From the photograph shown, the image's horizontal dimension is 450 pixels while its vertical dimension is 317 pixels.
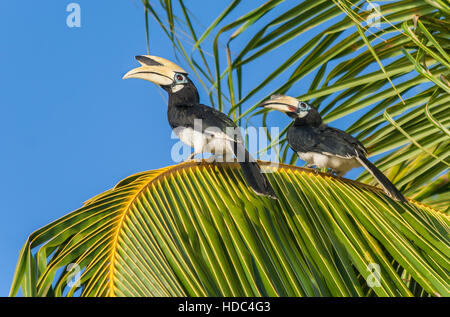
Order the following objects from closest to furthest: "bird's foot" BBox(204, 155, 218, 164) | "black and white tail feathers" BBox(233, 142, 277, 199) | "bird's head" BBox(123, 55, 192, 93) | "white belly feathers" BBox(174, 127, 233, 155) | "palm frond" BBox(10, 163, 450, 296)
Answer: "palm frond" BBox(10, 163, 450, 296) < "black and white tail feathers" BBox(233, 142, 277, 199) < "bird's foot" BBox(204, 155, 218, 164) < "white belly feathers" BBox(174, 127, 233, 155) < "bird's head" BBox(123, 55, 192, 93)

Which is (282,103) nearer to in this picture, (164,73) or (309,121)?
(309,121)

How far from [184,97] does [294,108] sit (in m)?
0.53

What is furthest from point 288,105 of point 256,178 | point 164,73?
point 256,178

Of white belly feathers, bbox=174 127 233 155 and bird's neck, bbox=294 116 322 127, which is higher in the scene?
bird's neck, bbox=294 116 322 127

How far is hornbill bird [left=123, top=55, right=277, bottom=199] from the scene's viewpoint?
204 centimetres

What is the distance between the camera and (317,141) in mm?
2723

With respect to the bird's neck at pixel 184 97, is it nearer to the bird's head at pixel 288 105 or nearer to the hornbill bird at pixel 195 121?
the hornbill bird at pixel 195 121

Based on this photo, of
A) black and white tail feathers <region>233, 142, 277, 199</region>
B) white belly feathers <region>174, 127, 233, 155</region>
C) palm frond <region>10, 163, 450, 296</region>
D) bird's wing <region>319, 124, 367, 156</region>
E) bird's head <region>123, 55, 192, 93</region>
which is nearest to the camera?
palm frond <region>10, 163, 450, 296</region>

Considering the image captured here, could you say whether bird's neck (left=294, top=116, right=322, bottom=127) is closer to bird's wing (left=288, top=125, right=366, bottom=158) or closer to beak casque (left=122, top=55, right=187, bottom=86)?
bird's wing (left=288, top=125, right=366, bottom=158)

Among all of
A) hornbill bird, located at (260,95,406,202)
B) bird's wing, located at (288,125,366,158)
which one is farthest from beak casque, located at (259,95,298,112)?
bird's wing, located at (288,125,366,158)

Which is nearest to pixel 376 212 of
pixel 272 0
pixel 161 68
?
pixel 272 0

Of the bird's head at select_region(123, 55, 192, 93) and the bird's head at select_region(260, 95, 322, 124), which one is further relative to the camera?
the bird's head at select_region(260, 95, 322, 124)

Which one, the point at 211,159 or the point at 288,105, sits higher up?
the point at 288,105

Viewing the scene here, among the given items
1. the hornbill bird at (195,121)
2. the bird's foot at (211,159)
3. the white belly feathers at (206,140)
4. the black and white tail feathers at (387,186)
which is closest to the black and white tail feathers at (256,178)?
the hornbill bird at (195,121)
